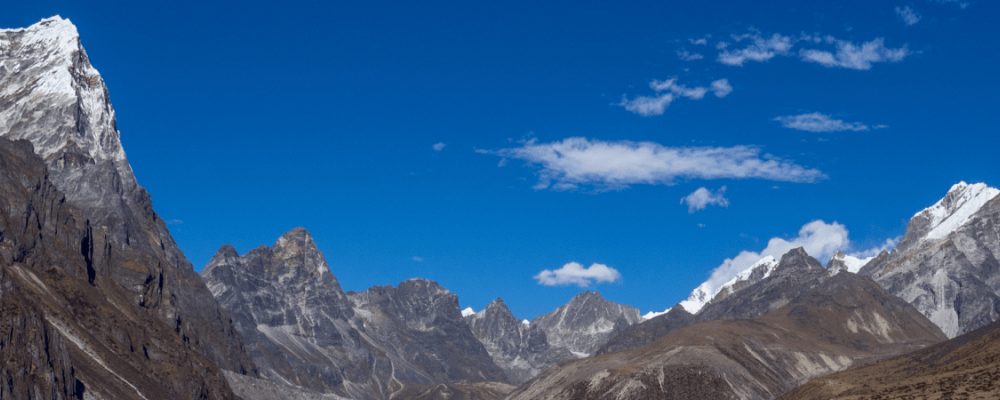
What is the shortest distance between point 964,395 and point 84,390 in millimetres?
157645

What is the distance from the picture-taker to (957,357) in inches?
6836

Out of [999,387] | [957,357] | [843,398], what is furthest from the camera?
[957,357]

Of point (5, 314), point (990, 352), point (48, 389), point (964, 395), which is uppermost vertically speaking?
point (5, 314)

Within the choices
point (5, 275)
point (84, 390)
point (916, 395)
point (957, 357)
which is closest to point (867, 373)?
point (957, 357)

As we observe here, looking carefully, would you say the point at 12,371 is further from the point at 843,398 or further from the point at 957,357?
the point at 957,357

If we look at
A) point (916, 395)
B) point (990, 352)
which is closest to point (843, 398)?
point (916, 395)

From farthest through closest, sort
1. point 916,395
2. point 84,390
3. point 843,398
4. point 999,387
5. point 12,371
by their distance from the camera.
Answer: point 84,390
point 12,371
point 843,398
point 916,395
point 999,387

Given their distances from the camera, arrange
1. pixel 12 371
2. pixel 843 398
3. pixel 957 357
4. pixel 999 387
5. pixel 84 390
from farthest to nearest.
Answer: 1. pixel 84 390
2. pixel 957 357
3. pixel 12 371
4. pixel 843 398
5. pixel 999 387

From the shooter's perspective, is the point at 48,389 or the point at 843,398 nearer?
the point at 843,398

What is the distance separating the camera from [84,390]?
19075cm

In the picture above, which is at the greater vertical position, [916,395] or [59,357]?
[59,357]

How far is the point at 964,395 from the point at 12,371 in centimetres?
14697

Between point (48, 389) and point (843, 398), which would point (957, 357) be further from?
point (48, 389)

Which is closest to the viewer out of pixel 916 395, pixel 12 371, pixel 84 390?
pixel 916 395
